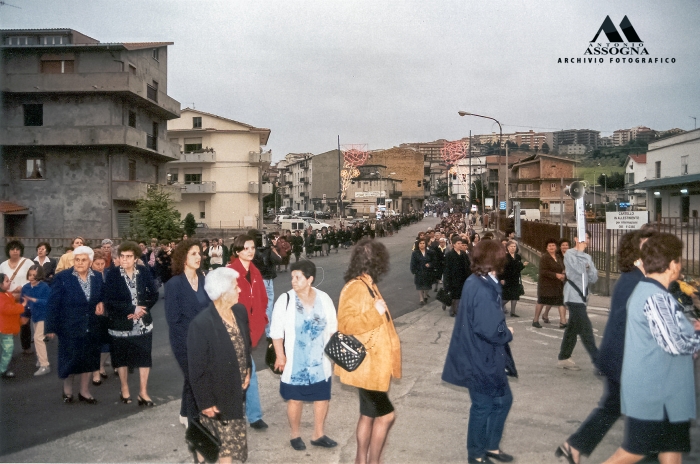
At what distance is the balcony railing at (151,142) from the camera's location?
3594 cm

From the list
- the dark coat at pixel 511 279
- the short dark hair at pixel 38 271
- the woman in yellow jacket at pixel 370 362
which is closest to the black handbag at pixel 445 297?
the dark coat at pixel 511 279

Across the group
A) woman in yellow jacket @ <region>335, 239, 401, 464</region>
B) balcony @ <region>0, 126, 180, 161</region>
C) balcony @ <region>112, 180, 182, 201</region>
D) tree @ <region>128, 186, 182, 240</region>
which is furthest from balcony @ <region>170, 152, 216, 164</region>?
woman in yellow jacket @ <region>335, 239, 401, 464</region>

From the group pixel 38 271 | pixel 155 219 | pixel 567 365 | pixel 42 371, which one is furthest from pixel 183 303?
pixel 155 219

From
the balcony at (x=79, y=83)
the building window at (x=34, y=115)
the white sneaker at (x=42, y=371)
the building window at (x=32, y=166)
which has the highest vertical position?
the balcony at (x=79, y=83)

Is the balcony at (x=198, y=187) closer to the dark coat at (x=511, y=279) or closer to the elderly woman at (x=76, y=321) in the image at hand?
the dark coat at (x=511, y=279)

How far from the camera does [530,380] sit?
709 centimetres

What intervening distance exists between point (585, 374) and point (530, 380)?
749 mm

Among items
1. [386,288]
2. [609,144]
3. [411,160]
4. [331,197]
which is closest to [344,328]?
[386,288]

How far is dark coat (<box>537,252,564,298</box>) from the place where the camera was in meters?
9.88

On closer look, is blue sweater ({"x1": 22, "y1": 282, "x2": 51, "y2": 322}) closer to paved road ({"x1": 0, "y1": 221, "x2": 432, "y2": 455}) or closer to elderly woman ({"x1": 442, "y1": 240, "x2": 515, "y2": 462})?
paved road ({"x1": 0, "y1": 221, "x2": 432, "y2": 455})

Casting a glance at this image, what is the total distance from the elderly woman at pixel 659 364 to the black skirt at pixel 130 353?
14.5 feet

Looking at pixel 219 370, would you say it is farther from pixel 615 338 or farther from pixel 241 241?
pixel 241 241

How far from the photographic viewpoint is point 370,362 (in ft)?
13.7

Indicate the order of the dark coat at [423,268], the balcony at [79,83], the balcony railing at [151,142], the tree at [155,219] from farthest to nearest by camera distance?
the balcony railing at [151,142] → the balcony at [79,83] → the tree at [155,219] → the dark coat at [423,268]
